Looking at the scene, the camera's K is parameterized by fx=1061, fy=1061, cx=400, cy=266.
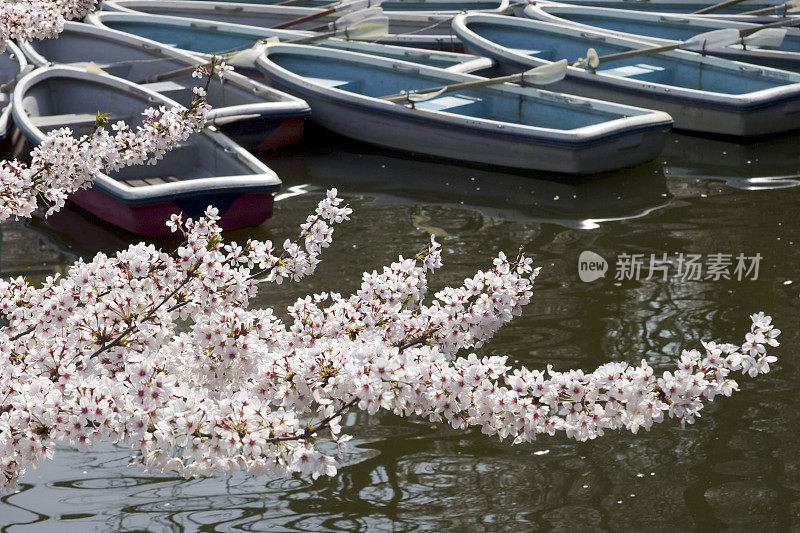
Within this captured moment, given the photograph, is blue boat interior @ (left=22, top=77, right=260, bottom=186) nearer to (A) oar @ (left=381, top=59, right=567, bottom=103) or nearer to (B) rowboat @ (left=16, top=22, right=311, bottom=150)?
(B) rowboat @ (left=16, top=22, right=311, bottom=150)

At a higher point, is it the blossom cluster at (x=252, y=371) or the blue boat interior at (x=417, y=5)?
the blue boat interior at (x=417, y=5)

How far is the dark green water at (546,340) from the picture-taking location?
502cm

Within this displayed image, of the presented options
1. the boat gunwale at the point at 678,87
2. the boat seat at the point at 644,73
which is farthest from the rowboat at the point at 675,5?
the boat seat at the point at 644,73

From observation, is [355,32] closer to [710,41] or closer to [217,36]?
[217,36]

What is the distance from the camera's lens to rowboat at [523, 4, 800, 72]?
11711 millimetres

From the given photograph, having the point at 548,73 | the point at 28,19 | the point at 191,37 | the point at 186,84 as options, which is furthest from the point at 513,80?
the point at 28,19

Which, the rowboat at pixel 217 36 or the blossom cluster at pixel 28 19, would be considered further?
the rowboat at pixel 217 36

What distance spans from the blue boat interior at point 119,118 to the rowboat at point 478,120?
1.61 meters

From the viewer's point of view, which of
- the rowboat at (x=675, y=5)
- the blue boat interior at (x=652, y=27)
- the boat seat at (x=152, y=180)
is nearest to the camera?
Answer: the boat seat at (x=152, y=180)

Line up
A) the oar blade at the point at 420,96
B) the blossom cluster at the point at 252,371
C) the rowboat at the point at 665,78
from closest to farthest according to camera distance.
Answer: the blossom cluster at the point at 252,371, the oar blade at the point at 420,96, the rowboat at the point at 665,78

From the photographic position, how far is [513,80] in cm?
1045

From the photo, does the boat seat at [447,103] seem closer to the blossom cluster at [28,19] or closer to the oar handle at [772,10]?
the oar handle at [772,10]

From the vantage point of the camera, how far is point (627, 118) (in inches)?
375

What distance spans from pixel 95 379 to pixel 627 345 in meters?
4.40
